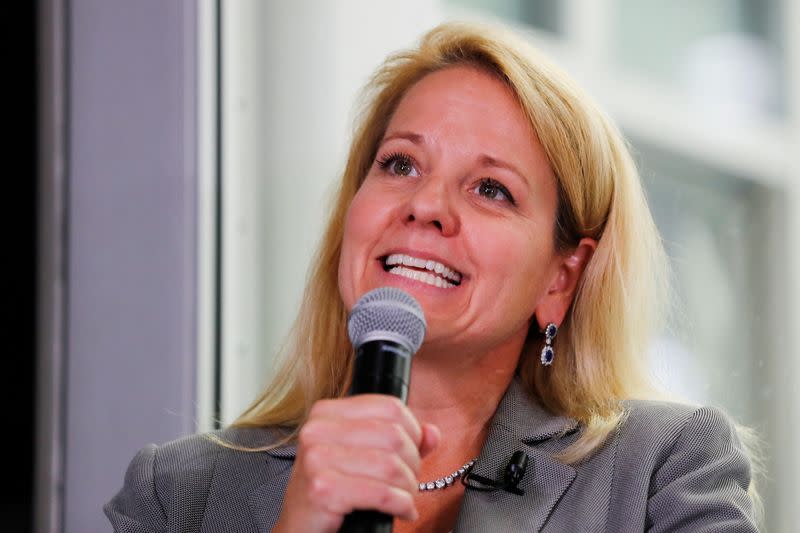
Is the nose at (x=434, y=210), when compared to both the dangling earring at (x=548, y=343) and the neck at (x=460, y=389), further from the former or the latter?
the dangling earring at (x=548, y=343)

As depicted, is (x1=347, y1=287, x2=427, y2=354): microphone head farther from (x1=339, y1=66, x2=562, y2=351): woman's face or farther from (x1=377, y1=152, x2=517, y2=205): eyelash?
(x1=377, y1=152, x2=517, y2=205): eyelash

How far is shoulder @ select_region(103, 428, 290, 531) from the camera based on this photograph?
1757 mm

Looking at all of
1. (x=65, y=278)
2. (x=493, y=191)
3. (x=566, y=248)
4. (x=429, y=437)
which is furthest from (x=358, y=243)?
(x=65, y=278)

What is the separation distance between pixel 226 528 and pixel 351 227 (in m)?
0.51

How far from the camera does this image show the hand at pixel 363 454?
1.05 m

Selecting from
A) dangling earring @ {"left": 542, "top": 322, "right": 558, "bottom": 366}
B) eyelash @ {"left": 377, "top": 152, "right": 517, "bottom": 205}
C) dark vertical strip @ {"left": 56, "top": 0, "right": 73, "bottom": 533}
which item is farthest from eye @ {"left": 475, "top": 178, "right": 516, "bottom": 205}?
dark vertical strip @ {"left": 56, "top": 0, "right": 73, "bottom": 533}

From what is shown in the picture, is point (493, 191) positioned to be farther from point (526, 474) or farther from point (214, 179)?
point (214, 179)

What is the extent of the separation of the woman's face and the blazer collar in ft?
0.40

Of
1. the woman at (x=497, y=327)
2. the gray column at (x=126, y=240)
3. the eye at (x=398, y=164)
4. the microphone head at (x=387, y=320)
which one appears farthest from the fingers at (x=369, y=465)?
the gray column at (x=126, y=240)

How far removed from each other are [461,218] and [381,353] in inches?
Answer: 23.3

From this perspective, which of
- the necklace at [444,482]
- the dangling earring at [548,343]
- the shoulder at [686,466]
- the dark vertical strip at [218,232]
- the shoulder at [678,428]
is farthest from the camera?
the dark vertical strip at [218,232]

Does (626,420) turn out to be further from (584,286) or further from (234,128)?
(234,128)

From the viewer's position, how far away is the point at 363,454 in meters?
1.08

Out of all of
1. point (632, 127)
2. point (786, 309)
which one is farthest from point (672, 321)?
point (632, 127)
